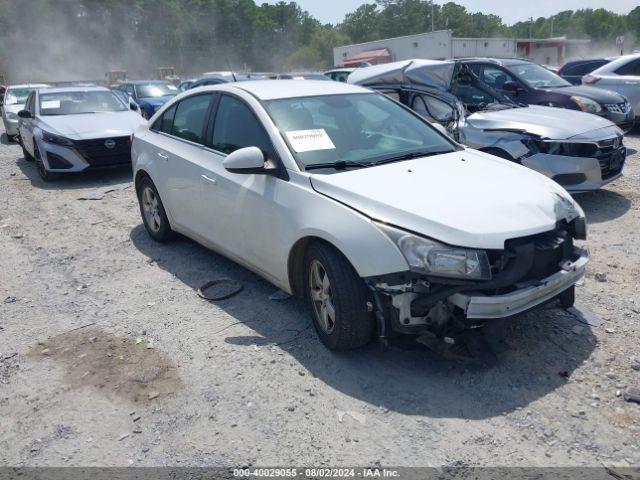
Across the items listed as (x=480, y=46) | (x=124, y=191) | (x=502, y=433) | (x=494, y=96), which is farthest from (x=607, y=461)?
(x=480, y=46)

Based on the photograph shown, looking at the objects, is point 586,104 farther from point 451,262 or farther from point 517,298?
point 451,262

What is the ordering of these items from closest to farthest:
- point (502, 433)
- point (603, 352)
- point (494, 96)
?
point (502, 433), point (603, 352), point (494, 96)

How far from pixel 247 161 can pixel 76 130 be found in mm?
6503

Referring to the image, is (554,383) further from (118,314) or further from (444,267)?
(118,314)

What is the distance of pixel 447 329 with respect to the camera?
11.0 feet

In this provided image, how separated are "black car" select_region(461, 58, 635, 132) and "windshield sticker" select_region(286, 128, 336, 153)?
5.47 metres

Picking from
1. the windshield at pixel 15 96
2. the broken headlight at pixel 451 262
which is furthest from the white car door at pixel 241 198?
the windshield at pixel 15 96

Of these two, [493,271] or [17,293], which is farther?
[17,293]

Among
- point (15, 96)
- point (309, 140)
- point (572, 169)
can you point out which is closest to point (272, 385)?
point (309, 140)

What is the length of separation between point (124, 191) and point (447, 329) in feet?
22.3

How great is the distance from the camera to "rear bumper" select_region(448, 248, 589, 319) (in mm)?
3131

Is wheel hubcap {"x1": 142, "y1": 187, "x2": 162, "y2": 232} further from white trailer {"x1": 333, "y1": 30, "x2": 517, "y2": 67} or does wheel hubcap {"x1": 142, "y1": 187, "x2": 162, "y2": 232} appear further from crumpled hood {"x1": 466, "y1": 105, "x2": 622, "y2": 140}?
white trailer {"x1": 333, "y1": 30, "x2": 517, "y2": 67}

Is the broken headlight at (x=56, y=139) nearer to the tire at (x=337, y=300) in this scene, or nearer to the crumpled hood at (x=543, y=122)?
the crumpled hood at (x=543, y=122)

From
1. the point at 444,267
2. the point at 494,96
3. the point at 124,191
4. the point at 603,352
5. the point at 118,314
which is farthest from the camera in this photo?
the point at 124,191
